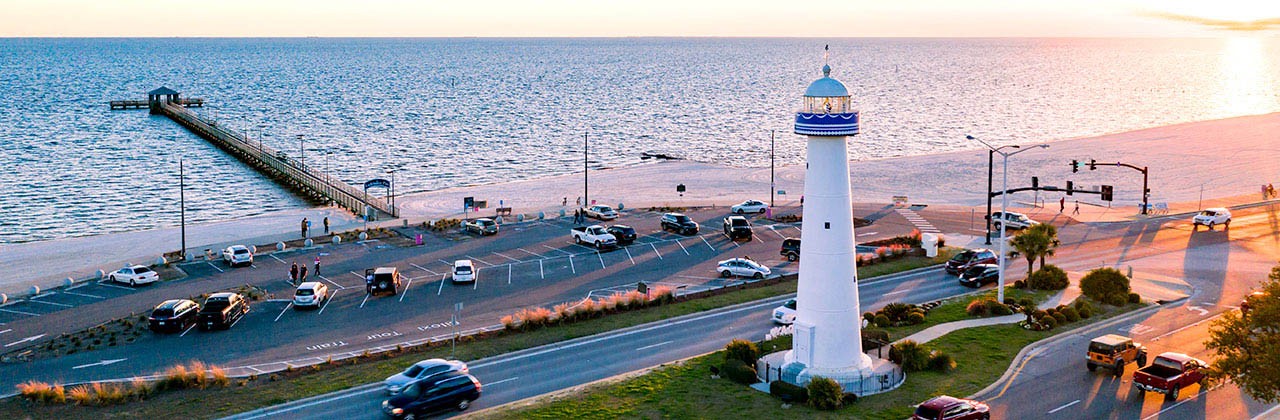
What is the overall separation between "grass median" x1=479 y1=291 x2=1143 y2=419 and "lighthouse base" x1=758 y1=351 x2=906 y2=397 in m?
0.36

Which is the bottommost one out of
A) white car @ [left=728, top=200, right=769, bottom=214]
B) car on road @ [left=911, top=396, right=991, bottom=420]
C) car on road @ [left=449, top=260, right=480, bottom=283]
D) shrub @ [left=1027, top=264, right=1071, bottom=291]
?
Answer: car on road @ [left=911, top=396, right=991, bottom=420]

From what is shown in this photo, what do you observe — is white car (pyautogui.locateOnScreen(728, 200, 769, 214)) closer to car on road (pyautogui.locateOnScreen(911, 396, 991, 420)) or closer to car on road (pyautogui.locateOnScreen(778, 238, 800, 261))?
car on road (pyautogui.locateOnScreen(778, 238, 800, 261))

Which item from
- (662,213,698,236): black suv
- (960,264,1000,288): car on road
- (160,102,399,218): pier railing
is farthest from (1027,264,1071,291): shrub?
(160,102,399,218): pier railing

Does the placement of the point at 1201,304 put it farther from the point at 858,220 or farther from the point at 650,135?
the point at 650,135

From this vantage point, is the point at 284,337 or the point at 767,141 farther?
the point at 767,141

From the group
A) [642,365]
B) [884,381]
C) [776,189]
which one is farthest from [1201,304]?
[776,189]

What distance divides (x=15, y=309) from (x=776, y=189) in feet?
186

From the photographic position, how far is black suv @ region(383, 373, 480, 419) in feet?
101

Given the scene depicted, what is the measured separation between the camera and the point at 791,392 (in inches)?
1245

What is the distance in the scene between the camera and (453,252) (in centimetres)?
5988

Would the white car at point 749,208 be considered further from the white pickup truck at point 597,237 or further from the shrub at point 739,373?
the shrub at point 739,373

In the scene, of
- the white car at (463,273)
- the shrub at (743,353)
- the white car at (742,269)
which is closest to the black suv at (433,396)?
the shrub at (743,353)

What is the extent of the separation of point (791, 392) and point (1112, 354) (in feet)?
36.5

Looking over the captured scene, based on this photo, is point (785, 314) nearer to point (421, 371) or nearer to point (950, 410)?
point (950, 410)
